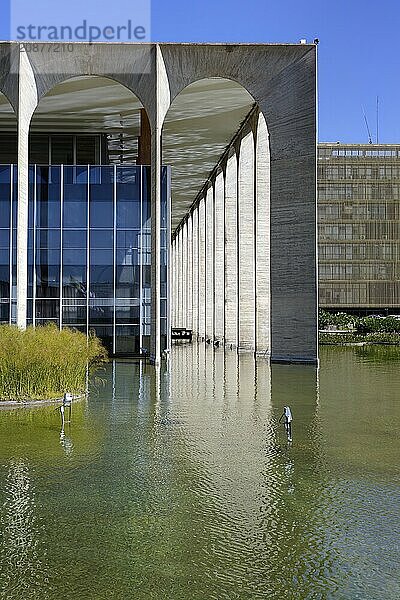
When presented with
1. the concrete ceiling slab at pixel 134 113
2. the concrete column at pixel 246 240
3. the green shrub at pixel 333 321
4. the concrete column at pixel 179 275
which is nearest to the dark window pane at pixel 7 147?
the concrete ceiling slab at pixel 134 113

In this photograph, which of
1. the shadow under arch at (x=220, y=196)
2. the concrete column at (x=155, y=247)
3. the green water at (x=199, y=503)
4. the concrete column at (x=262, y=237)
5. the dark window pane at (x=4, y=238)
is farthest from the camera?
the concrete column at (x=262, y=237)

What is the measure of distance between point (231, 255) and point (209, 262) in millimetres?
7535

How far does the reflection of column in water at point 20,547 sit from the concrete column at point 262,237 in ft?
75.1

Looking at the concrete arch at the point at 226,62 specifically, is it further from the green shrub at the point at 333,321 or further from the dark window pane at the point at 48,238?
the green shrub at the point at 333,321

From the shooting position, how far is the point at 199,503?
23.3 feet

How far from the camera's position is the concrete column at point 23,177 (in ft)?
80.5

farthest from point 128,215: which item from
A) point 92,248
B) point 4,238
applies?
point 4,238

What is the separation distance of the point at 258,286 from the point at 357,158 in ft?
156

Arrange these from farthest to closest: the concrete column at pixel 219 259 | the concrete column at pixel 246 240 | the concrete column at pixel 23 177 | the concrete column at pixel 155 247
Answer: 1. the concrete column at pixel 219 259
2. the concrete column at pixel 246 240
3. the concrete column at pixel 23 177
4. the concrete column at pixel 155 247

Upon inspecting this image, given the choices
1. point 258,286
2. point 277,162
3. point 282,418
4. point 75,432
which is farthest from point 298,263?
point 75,432

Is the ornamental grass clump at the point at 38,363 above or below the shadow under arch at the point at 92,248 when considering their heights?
below

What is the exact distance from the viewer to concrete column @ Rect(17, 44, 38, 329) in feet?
80.5

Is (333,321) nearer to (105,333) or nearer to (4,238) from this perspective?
(105,333)

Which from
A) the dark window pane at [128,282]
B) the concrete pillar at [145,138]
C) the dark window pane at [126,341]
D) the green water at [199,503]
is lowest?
the green water at [199,503]
